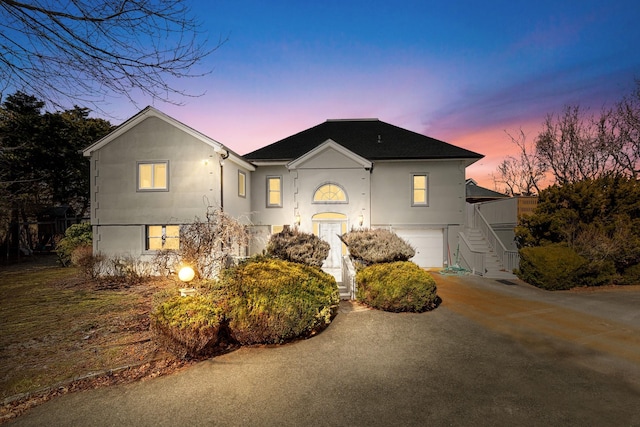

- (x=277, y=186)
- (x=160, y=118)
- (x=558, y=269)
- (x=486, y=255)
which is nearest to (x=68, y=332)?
(x=160, y=118)

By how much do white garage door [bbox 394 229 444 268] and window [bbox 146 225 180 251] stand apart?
11373mm

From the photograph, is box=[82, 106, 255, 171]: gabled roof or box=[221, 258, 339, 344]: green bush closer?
box=[221, 258, 339, 344]: green bush

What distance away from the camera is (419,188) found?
662 inches

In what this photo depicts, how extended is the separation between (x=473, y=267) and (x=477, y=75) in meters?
10.8

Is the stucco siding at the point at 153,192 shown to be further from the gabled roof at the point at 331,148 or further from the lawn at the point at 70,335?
the gabled roof at the point at 331,148

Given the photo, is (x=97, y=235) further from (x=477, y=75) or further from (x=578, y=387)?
(x=477, y=75)

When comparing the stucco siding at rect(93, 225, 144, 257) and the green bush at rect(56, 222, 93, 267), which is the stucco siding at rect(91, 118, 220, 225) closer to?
the stucco siding at rect(93, 225, 144, 257)

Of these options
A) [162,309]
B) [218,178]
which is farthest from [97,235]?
[162,309]

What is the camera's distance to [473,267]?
590 inches

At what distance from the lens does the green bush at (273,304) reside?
609 centimetres

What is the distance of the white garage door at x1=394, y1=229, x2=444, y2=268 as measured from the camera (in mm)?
16609

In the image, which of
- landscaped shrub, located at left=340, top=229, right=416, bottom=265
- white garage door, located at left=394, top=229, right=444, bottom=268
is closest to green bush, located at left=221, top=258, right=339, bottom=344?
landscaped shrub, located at left=340, top=229, right=416, bottom=265

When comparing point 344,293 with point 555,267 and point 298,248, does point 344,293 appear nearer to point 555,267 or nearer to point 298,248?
point 298,248

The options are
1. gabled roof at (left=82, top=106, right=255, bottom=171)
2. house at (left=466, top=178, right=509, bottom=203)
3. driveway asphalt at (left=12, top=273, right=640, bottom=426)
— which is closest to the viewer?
driveway asphalt at (left=12, top=273, right=640, bottom=426)
